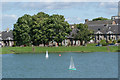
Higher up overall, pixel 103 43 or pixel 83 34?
pixel 83 34

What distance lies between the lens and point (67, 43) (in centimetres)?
15512

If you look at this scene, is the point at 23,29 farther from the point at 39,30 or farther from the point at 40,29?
the point at 39,30

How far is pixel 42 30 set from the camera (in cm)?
13662

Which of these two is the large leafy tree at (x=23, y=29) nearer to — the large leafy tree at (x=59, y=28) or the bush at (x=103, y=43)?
the large leafy tree at (x=59, y=28)

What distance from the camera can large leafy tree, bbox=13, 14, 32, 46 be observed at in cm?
13825

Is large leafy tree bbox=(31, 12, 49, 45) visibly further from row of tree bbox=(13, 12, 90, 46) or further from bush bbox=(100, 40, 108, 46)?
bush bbox=(100, 40, 108, 46)

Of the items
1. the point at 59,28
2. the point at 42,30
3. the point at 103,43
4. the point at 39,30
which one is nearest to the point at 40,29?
the point at 42,30

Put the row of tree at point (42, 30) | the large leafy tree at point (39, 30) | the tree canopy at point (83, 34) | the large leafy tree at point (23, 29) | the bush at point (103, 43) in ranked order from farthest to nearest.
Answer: the tree canopy at point (83, 34) < the bush at point (103, 43) < the large leafy tree at point (23, 29) < the row of tree at point (42, 30) < the large leafy tree at point (39, 30)

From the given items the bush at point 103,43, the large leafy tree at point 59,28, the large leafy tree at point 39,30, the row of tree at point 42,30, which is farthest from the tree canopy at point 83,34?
the large leafy tree at point 39,30

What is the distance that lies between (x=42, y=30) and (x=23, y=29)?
8.95 m

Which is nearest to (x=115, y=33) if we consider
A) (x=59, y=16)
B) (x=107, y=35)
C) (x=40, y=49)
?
(x=107, y=35)

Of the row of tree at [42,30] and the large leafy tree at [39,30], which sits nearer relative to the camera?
the large leafy tree at [39,30]

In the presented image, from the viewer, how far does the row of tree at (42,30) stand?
443ft

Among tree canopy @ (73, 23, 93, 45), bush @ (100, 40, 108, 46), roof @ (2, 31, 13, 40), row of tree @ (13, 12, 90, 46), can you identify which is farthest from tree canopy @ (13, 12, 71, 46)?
roof @ (2, 31, 13, 40)
